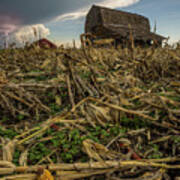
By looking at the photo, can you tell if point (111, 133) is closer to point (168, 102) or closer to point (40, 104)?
point (168, 102)

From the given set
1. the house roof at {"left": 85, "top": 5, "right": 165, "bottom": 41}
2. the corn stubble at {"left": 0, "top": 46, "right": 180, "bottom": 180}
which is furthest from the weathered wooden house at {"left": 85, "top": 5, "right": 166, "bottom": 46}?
the corn stubble at {"left": 0, "top": 46, "right": 180, "bottom": 180}

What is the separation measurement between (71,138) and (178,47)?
403 cm

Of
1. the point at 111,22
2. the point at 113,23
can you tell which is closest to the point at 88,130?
the point at 111,22

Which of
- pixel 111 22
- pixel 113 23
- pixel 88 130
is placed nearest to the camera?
pixel 88 130

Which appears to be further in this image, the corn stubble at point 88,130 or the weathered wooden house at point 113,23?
the weathered wooden house at point 113,23

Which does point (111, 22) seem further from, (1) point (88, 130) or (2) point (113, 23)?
(1) point (88, 130)

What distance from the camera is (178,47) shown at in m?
4.83

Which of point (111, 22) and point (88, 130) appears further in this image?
point (111, 22)

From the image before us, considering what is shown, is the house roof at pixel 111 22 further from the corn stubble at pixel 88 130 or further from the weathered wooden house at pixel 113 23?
the corn stubble at pixel 88 130

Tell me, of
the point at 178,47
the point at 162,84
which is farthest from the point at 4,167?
the point at 178,47

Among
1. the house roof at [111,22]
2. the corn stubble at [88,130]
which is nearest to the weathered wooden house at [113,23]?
the house roof at [111,22]

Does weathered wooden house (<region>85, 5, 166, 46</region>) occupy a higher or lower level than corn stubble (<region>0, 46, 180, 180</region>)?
higher

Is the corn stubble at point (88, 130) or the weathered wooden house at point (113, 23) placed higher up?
the weathered wooden house at point (113, 23)

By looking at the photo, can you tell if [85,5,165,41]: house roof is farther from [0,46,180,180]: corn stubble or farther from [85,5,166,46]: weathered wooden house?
[0,46,180,180]: corn stubble
